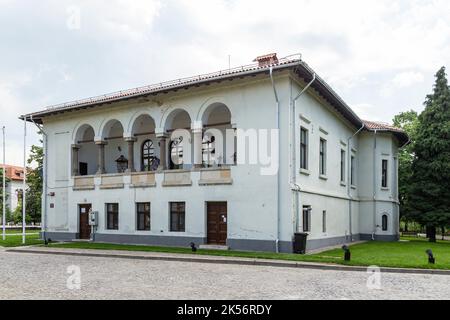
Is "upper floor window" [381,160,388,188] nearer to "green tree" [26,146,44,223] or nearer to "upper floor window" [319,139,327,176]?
"upper floor window" [319,139,327,176]

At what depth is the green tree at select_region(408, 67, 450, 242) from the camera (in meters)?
30.8

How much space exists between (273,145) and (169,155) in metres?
7.42

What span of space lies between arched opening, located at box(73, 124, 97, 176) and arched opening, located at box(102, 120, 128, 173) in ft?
3.70

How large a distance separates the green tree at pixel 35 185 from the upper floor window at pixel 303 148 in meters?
36.9

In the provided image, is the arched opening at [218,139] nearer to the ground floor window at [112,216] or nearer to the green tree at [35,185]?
the ground floor window at [112,216]

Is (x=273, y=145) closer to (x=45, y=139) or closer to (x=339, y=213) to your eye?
(x=339, y=213)

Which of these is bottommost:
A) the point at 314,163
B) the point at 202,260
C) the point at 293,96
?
the point at 202,260

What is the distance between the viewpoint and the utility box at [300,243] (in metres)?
18.5

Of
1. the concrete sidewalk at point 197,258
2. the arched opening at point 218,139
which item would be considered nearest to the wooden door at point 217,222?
the arched opening at point 218,139

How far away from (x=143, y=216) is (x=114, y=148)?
6.03 meters

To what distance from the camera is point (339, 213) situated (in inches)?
1057

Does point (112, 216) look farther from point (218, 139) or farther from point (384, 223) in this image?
point (384, 223)

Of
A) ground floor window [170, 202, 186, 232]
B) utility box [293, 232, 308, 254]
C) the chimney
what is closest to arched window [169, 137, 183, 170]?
ground floor window [170, 202, 186, 232]
